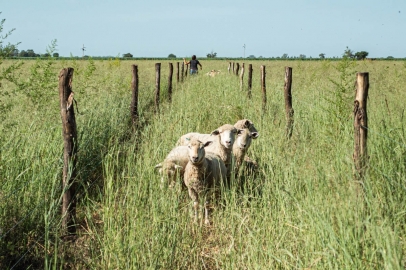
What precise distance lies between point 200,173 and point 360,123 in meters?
2.29

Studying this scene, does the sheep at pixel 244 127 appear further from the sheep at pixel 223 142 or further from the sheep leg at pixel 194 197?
the sheep leg at pixel 194 197

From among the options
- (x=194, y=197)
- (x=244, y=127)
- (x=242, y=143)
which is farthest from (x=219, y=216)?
(x=244, y=127)

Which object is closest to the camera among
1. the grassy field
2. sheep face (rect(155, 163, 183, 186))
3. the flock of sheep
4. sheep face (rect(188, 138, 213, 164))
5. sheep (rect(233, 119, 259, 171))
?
the grassy field

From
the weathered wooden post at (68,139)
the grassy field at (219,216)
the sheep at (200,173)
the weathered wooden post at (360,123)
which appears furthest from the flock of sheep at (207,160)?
the weathered wooden post at (360,123)

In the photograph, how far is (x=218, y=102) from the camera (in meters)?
11.5

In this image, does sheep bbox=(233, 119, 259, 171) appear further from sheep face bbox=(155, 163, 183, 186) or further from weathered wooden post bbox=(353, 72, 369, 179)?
weathered wooden post bbox=(353, 72, 369, 179)

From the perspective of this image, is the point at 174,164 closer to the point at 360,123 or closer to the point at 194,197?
the point at 194,197

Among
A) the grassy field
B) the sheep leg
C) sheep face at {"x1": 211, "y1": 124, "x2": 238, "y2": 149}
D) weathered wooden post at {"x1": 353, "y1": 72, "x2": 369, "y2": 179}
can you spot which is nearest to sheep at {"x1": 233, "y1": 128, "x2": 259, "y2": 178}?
sheep face at {"x1": 211, "y1": 124, "x2": 238, "y2": 149}

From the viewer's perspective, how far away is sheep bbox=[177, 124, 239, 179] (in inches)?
252

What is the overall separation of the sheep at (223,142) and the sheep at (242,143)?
98mm

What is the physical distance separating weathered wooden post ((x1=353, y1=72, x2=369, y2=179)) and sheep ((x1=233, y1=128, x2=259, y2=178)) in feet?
7.66

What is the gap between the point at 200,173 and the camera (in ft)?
19.4

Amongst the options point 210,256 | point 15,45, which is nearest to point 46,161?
point 15,45

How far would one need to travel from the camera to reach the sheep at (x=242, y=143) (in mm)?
6594
